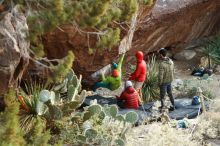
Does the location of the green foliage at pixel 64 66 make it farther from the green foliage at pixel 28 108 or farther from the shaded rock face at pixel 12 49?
the green foliage at pixel 28 108

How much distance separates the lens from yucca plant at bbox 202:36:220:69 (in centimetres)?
1827

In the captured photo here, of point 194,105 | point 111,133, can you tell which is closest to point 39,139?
point 111,133

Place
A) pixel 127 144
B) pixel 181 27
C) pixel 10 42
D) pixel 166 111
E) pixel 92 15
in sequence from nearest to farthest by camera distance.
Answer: pixel 92 15 → pixel 10 42 → pixel 127 144 → pixel 166 111 → pixel 181 27

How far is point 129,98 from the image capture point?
12078 mm

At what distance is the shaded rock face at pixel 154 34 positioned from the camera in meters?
12.2

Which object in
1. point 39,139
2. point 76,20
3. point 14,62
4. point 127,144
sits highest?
point 76,20

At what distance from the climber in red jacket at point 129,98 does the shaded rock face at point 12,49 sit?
2922 millimetres

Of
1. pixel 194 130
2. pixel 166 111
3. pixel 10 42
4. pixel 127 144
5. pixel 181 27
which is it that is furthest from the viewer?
pixel 181 27

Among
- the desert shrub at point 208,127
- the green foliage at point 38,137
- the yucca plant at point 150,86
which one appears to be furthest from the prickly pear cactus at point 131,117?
the yucca plant at point 150,86

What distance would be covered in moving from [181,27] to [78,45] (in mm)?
5708

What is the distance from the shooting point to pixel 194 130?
35.1 ft

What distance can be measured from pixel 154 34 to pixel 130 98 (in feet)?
12.9

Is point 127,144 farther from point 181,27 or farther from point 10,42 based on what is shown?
point 181,27

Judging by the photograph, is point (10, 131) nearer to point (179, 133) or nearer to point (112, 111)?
point (112, 111)
